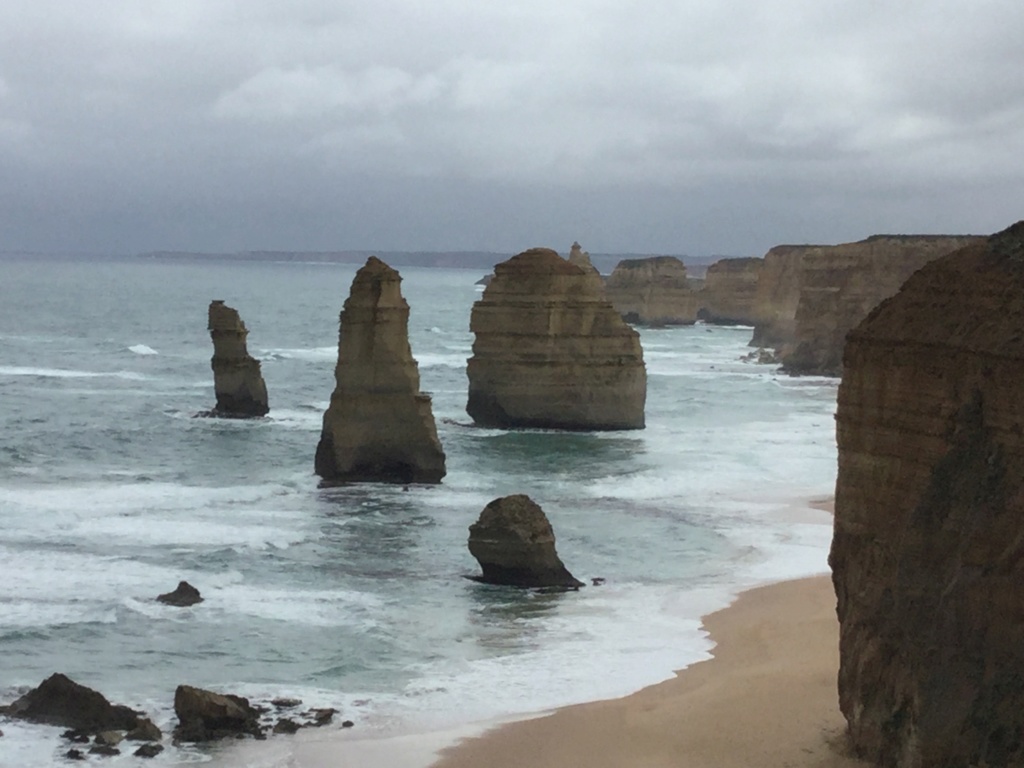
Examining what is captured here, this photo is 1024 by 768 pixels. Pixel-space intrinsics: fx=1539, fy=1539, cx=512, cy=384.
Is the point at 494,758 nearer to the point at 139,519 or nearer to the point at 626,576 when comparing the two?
the point at 626,576

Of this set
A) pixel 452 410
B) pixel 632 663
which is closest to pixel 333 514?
pixel 632 663

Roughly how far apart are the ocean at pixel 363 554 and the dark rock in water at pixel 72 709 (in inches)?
12.1

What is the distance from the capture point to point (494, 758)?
15633 millimetres

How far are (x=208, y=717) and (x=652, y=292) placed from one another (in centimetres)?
10911

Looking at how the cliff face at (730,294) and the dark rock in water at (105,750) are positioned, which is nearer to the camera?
the dark rock in water at (105,750)

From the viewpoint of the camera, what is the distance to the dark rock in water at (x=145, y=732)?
52.2ft

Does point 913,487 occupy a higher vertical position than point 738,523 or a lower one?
higher

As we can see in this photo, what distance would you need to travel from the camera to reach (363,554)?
2688cm

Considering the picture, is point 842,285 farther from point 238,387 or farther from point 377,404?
point 377,404

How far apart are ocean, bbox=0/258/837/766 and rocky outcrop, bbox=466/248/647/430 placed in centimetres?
87

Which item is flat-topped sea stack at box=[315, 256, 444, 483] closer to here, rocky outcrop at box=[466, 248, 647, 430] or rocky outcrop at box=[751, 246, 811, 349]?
rocky outcrop at box=[466, 248, 647, 430]

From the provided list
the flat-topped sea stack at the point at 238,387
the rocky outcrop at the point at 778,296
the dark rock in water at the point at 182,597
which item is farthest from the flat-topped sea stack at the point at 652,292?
the dark rock in water at the point at 182,597

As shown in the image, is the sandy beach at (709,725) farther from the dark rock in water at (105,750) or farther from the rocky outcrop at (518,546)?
the rocky outcrop at (518,546)

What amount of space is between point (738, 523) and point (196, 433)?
19638mm
